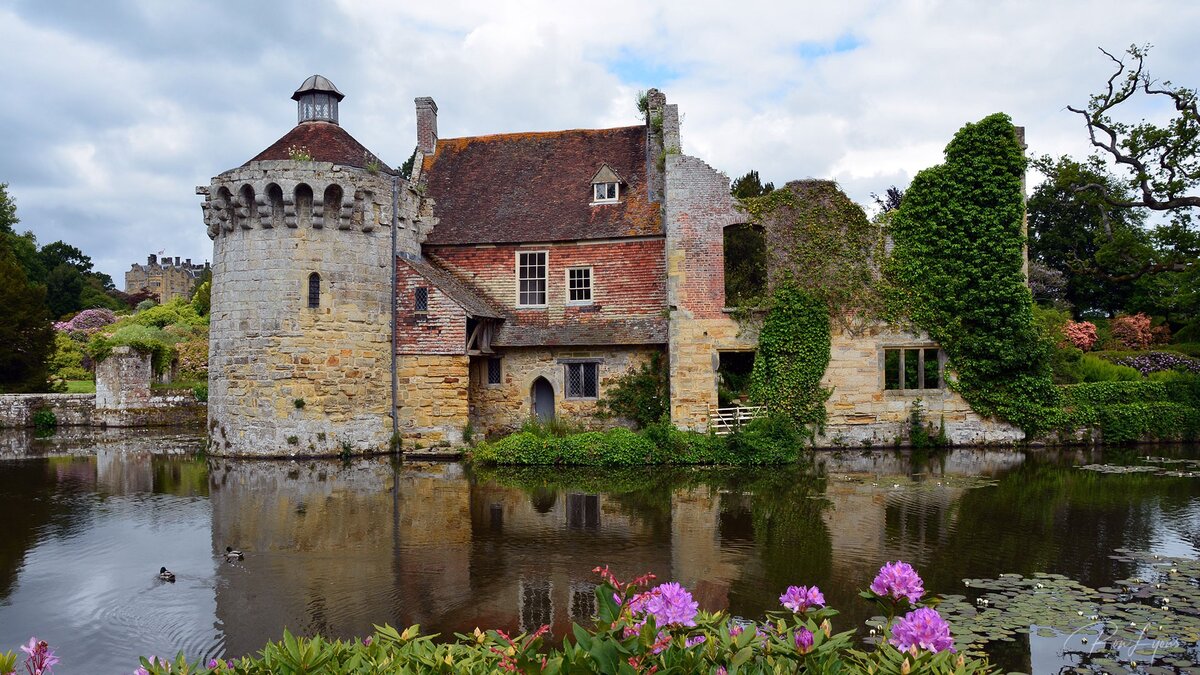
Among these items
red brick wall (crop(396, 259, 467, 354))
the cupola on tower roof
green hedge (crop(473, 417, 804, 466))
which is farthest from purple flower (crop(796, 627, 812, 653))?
the cupola on tower roof

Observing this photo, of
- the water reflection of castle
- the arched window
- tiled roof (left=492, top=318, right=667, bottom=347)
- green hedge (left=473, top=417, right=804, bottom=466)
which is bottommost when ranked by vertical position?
the water reflection of castle

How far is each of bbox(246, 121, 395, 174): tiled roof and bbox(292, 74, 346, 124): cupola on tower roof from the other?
29 cm

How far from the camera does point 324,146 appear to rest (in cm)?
2359

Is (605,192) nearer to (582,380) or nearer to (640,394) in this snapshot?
(582,380)

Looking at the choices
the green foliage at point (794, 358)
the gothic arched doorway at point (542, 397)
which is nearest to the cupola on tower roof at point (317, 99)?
the gothic arched doorway at point (542, 397)

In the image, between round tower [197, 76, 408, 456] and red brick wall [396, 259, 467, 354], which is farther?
red brick wall [396, 259, 467, 354]

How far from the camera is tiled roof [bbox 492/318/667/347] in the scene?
77.0ft

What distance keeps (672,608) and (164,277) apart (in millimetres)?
116333

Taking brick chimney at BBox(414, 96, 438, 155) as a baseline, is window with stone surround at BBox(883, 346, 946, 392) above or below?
below

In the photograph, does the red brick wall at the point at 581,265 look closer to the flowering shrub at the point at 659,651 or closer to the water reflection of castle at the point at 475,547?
the water reflection of castle at the point at 475,547

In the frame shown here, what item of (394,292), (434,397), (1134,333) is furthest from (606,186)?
(1134,333)

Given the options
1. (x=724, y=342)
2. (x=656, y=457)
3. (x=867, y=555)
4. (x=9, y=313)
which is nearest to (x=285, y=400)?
(x=656, y=457)

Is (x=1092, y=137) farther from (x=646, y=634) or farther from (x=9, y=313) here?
(x=9, y=313)

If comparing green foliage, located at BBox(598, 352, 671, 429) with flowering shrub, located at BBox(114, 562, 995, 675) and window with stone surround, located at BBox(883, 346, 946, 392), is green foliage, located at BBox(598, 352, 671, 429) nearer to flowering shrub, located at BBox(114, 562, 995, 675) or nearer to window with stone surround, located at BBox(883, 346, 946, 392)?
window with stone surround, located at BBox(883, 346, 946, 392)
